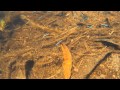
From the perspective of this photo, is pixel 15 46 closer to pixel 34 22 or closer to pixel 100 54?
pixel 34 22

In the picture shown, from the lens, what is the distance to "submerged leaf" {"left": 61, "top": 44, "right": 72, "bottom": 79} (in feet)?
9.59

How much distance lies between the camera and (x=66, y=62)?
10.2 ft

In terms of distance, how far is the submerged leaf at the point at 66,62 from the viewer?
2.92 metres

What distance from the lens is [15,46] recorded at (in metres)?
3.58

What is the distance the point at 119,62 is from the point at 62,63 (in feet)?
2.79

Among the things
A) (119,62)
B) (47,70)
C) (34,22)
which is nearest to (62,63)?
(47,70)
